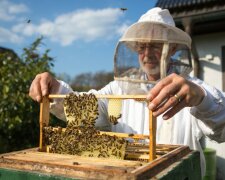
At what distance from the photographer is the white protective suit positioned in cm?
176

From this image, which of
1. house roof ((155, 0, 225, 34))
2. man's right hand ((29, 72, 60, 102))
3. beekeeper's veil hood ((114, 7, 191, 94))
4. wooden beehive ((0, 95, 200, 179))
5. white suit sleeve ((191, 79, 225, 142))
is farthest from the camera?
house roof ((155, 0, 225, 34))

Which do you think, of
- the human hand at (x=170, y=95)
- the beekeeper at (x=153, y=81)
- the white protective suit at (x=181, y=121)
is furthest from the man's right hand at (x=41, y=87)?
the human hand at (x=170, y=95)

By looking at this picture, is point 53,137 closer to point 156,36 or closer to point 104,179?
point 104,179

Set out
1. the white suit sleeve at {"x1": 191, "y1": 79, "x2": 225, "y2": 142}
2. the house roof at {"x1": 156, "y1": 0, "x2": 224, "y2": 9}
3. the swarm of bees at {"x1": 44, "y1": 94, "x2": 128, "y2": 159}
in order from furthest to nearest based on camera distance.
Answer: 1. the house roof at {"x1": 156, "y1": 0, "x2": 224, "y2": 9}
2. the white suit sleeve at {"x1": 191, "y1": 79, "x2": 225, "y2": 142}
3. the swarm of bees at {"x1": 44, "y1": 94, "x2": 128, "y2": 159}

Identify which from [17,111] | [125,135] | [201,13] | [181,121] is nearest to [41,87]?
[125,135]

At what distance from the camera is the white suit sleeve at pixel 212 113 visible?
1682 mm

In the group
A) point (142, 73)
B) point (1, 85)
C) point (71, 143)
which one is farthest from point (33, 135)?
point (71, 143)

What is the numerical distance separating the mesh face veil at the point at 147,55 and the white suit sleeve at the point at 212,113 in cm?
37

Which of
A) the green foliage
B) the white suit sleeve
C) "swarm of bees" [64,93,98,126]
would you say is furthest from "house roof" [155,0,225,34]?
"swarm of bees" [64,93,98,126]

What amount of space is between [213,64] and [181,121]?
4.11 m

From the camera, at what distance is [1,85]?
4590 millimetres

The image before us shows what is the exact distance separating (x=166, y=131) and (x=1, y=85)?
3.15m

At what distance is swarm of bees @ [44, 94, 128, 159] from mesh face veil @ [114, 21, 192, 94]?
1.52ft

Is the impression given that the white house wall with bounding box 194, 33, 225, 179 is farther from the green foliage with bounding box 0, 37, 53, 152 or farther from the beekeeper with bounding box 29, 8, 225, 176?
the beekeeper with bounding box 29, 8, 225, 176
